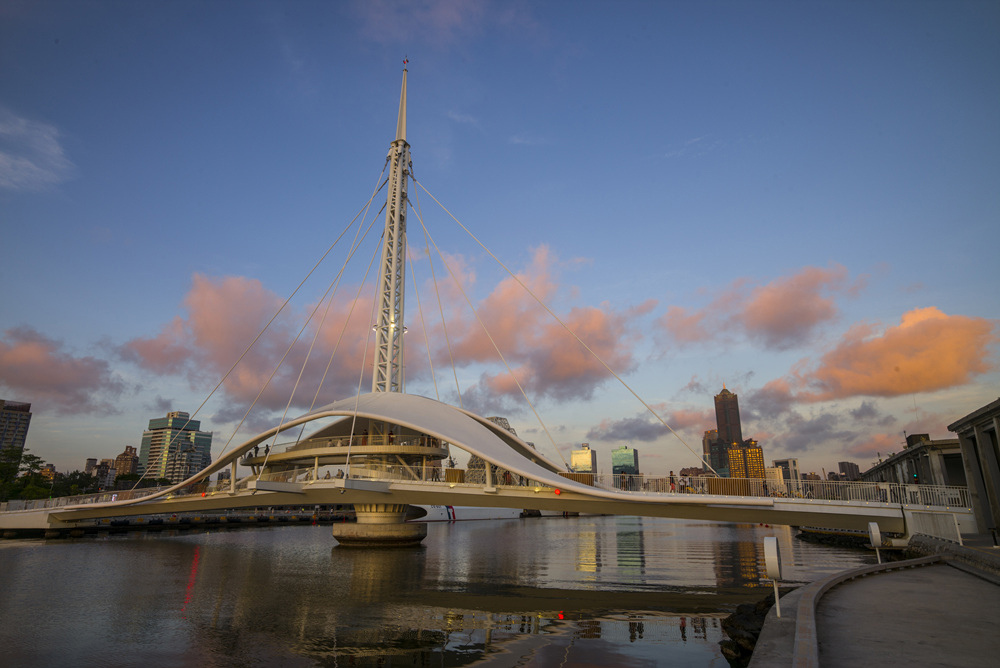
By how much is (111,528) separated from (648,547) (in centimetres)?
4972

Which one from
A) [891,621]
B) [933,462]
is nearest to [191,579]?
[891,621]

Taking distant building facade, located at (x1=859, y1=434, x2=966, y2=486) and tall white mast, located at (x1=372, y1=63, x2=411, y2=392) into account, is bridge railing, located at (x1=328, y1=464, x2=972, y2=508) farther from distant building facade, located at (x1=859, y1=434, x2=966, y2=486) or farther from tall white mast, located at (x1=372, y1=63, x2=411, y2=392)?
tall white mast, located at (x1=372, y1=63, x2=411, y2=392)

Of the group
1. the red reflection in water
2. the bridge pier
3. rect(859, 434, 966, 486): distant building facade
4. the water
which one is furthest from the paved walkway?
the bridge pier

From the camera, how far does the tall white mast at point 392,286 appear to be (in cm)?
4012

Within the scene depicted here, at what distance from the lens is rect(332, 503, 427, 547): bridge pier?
3897cm

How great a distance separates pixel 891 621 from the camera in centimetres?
830

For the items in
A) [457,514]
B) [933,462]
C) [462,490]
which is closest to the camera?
[462,490]

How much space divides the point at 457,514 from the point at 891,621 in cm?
10030

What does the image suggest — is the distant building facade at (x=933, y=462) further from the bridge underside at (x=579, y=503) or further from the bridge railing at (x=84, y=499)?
the bridge railing at (x=84, y=499)

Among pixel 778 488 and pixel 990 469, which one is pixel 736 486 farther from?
pixel 990 469

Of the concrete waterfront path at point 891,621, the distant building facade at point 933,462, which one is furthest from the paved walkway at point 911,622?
the distant building facade at point 933,462

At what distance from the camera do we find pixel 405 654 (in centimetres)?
1155

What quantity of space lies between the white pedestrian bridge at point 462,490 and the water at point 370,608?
2.92 meters

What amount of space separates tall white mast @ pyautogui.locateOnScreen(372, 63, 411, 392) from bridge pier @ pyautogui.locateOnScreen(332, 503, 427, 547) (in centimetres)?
893
